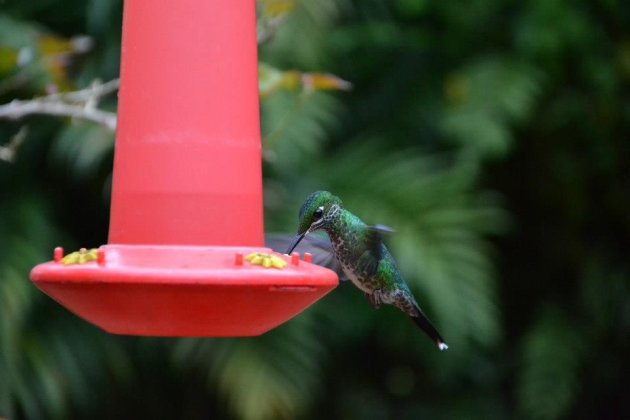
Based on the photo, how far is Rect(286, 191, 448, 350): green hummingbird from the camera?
2.03m

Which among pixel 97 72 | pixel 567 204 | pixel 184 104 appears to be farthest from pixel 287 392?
pixel 184 104

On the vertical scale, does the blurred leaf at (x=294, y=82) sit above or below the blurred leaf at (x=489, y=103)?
above

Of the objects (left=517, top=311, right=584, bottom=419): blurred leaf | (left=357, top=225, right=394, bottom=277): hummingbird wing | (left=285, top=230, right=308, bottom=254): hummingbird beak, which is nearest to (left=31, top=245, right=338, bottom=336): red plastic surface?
(left=285, top=230, right=308, bottom=254): hummingbird beak

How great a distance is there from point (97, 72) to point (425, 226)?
182 cm

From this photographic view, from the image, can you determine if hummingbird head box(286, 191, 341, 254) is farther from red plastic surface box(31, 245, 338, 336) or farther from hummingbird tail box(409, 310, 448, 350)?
hummingbird tail box(409, 310, 448, 350)

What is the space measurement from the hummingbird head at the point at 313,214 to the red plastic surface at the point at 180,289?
8.7 inches

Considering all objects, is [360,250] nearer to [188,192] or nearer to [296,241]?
[296,241]

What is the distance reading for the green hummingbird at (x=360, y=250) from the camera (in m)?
2.03

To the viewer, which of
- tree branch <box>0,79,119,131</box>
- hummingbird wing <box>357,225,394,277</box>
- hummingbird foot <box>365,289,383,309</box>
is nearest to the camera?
hummingbird wing <box>357,225,394,277</box>

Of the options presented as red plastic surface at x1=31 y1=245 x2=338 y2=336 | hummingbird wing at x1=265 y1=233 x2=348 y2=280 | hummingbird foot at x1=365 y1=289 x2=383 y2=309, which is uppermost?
red plastic surface at x1=31 y1=245 x2=338 y2=336

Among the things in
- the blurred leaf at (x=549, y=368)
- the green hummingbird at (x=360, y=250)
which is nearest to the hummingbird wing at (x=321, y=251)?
the green hummingbird at (x=360, y=250)

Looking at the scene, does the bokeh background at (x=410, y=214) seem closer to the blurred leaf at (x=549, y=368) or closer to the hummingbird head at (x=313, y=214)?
the blurred leaf at (x=549, y=368)

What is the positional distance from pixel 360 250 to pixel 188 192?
0.58m

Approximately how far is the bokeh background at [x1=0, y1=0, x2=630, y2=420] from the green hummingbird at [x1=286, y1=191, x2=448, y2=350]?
2265 mm
